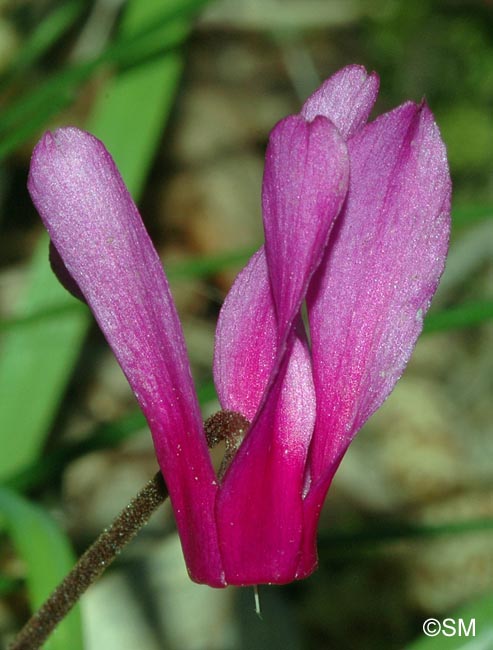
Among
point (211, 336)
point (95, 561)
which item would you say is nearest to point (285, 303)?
point (95, 561)

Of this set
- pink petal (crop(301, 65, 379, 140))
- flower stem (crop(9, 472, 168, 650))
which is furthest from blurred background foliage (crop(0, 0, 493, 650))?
pink petal (crop(301, 65, 379, 140))

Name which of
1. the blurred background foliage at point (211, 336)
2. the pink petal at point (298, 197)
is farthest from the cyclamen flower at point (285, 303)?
the blurred background foliage at point (211, 336)

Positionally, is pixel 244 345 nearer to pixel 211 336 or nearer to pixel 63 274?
pixel 63 274

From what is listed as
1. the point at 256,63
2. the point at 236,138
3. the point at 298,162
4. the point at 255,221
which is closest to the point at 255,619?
the point at 298,162

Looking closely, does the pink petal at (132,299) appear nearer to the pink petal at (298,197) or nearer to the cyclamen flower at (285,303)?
the cyclamen flower at (285,303)

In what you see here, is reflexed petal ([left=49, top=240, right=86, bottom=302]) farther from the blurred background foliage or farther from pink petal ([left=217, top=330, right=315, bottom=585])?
the blurred background foliage

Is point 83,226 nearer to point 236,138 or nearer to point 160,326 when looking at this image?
point 160,326
